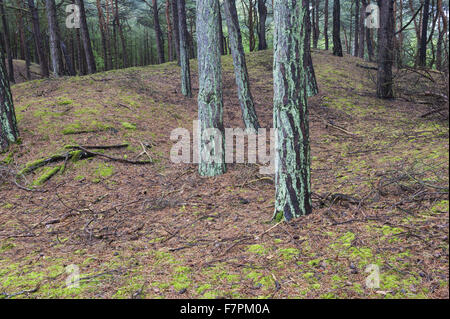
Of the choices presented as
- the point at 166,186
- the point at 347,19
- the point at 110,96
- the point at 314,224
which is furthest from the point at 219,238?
the point at 347,19

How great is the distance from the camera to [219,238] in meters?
3.93

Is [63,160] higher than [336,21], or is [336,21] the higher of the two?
[336,21]

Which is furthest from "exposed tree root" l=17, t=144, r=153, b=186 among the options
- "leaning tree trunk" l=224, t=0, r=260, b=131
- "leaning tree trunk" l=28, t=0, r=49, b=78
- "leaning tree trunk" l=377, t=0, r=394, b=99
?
"leaning tree trunk" l=28, t=0, r=49, b=78

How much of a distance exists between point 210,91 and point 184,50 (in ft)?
20.9

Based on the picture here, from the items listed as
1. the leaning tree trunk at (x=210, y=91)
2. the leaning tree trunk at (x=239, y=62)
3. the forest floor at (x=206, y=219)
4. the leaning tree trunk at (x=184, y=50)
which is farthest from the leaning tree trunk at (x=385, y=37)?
the leaning tree trunk at (x=210, y=91)

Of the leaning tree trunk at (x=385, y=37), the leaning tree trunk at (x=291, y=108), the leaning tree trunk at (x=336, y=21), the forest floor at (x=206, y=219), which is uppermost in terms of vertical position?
the leaning tree trunk at (x=336, y=21)

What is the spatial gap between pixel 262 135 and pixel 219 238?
598 cm

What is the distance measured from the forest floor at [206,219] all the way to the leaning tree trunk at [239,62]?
2.03 metres

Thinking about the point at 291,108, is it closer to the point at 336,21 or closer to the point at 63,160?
the point at 63,160

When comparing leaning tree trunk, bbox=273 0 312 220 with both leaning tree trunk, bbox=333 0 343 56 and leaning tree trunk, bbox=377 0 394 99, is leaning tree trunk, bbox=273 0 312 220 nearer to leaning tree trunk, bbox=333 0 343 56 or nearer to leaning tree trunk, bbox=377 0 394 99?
leaning tree trunk, bbox=377 0 394 99

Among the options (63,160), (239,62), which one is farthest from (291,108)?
(239,62)

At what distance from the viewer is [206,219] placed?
4656 millimetres

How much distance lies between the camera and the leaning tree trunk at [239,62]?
8.77m

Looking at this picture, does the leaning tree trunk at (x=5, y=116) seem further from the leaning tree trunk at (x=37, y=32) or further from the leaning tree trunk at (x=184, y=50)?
the leaning tree trunk at (x=37, y=32)
